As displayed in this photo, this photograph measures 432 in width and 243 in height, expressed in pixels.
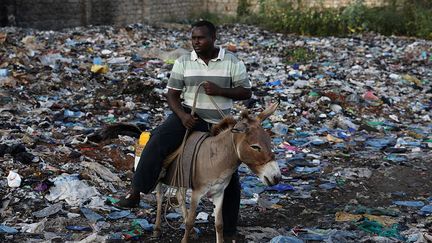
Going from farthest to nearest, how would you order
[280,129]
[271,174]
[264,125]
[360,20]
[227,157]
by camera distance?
[360,20], [264,125], [280,129], [227,157], [271,174]

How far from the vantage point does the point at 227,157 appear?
3604mm

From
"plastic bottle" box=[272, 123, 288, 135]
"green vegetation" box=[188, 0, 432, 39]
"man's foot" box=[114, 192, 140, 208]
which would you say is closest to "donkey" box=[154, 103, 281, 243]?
"man's foot" box=[114, 192, 140, 208]

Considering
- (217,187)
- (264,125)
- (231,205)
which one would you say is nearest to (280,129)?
(264,125)

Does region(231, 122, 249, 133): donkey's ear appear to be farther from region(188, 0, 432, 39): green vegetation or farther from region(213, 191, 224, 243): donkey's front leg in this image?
region(188, 0, 432, 39): green vegetation

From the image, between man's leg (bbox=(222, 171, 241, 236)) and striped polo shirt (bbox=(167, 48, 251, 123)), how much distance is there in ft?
1.59

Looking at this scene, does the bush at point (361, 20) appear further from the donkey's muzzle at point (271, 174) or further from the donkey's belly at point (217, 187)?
the donkey's muzzle at point (271, 174)

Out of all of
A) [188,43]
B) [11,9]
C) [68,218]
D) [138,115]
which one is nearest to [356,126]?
[138,115]

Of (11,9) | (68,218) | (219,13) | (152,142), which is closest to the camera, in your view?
(152,142)

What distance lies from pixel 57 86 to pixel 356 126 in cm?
414

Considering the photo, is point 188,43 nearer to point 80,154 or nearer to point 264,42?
point 264,42

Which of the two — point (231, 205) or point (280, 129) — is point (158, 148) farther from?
point (280, 129)

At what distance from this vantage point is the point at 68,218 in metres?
4.53

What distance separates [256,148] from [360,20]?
14.7m

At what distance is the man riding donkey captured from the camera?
3.65 metres
